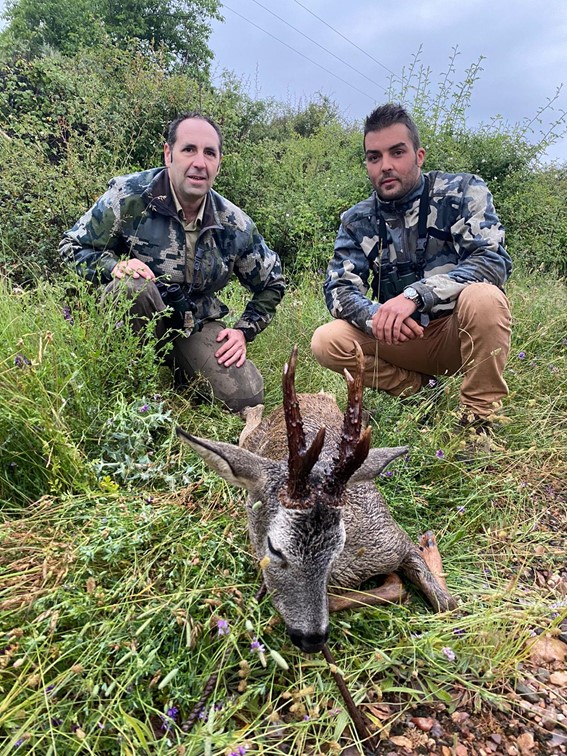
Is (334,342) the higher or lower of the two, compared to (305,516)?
higher

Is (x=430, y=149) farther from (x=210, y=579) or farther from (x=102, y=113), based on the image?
(x=210, y=579)

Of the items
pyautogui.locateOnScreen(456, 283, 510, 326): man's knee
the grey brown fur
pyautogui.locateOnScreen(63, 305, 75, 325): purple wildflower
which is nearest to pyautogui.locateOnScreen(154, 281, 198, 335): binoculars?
pyautogui.locateOnScreen(63, 305, 75, 325): purple wildflower

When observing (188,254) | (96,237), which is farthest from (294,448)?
(96,237)

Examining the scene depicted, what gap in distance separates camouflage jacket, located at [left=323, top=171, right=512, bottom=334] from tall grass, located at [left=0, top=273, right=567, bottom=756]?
1.00m

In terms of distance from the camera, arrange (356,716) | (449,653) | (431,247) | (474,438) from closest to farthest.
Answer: (356,716)
(449,653)
(474,438)
(431,247)

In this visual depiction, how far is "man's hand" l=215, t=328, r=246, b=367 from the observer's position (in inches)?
189

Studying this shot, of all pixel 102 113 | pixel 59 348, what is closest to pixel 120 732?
pixel 59 348

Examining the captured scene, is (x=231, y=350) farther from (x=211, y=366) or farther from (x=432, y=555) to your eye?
(x=432, y=555)

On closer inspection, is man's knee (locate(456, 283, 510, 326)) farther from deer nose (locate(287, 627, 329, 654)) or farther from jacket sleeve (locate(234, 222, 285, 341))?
deer nose (locate(287, 627, 329, 654))

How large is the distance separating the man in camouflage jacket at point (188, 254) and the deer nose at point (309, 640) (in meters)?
2.68

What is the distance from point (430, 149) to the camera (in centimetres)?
909

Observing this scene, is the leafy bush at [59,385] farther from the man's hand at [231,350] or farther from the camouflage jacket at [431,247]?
the camouflage jacket at [431,247]

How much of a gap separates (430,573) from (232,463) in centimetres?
134

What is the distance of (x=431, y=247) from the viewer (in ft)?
15.0
